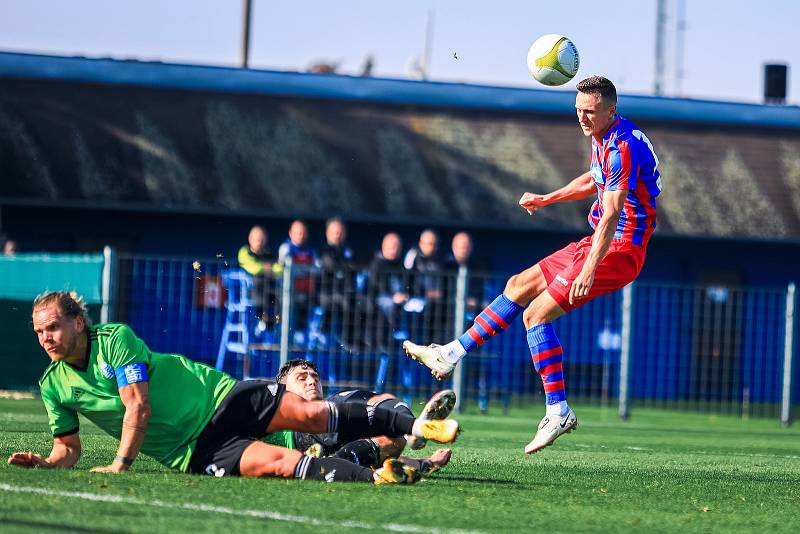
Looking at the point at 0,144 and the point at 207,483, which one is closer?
the point at 207,483

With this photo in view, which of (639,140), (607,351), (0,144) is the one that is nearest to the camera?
(639,140)

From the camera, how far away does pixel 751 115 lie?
2762 cm

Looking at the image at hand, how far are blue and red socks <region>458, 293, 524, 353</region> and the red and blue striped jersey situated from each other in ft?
2.78

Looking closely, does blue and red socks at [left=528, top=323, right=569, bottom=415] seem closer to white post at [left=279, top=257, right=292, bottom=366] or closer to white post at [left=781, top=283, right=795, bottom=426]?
white post at [left=279, top=257, right=292, bottom=366]

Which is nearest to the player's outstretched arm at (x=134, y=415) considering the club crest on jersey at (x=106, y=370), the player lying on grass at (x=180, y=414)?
the player lying on grass at (x=180, y=414)

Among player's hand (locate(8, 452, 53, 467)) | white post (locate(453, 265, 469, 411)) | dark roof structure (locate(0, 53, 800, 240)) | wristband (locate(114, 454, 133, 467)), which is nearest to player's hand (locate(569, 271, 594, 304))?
wristband (locate(114, 454, 133, 467))

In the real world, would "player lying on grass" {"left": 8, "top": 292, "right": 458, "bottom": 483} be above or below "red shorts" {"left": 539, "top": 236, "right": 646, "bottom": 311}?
below

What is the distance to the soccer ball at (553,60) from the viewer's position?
10.2 metres

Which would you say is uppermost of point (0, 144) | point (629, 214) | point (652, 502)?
point (0, 144)

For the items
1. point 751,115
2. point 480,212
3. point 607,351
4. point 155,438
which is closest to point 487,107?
point 480,212

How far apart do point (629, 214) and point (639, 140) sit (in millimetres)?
490

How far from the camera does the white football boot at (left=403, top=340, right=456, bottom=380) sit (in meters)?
9.79

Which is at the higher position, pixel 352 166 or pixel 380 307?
pixel 352 166

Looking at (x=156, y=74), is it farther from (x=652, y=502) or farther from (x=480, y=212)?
(x=652, y=502)
